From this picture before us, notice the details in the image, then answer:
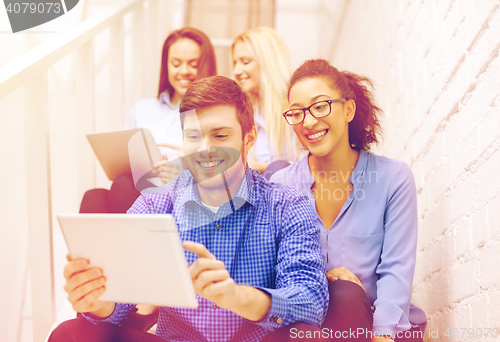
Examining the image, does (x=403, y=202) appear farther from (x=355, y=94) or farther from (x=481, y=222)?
(x=355, y=94)

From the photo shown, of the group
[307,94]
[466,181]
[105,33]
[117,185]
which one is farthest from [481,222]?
[105,33]

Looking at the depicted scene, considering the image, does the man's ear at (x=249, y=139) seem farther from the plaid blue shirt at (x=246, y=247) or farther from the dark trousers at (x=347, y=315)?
the dark trousers at (x=347, y=315)

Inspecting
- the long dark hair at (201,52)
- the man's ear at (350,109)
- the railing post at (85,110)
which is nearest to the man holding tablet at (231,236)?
the man's ear at (350,109)

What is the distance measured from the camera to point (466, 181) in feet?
2.77

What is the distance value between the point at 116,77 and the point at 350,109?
0.85 m

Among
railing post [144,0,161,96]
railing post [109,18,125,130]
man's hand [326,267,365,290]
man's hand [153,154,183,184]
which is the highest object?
railing post [144,0,161,96]

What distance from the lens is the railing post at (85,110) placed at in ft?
3.58

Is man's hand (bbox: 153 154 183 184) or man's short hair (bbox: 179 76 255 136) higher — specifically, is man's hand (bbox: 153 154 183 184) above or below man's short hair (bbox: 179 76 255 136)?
below

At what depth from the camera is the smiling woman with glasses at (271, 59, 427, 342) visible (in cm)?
80

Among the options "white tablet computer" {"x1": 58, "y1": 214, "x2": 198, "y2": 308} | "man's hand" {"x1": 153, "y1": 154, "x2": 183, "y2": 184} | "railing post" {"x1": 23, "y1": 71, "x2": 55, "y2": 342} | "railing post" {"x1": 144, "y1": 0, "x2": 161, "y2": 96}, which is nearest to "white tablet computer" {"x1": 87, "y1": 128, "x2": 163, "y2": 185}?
"man's hand" {"x1": 153, "y1": 154, "x2": 183, "y2": 184}

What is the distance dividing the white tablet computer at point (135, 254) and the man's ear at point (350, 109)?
49cm

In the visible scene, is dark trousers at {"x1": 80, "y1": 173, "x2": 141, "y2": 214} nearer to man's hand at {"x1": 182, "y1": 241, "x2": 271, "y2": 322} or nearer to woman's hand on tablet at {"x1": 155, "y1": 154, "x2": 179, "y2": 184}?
woman's hand on tablet at {"x1": 155, "y1": 154, "x2": 179, "y2": 184}

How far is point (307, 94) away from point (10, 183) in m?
0.64

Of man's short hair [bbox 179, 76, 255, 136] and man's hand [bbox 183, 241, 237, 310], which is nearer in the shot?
man's hand [bbox 183, 241, 237, 310]
